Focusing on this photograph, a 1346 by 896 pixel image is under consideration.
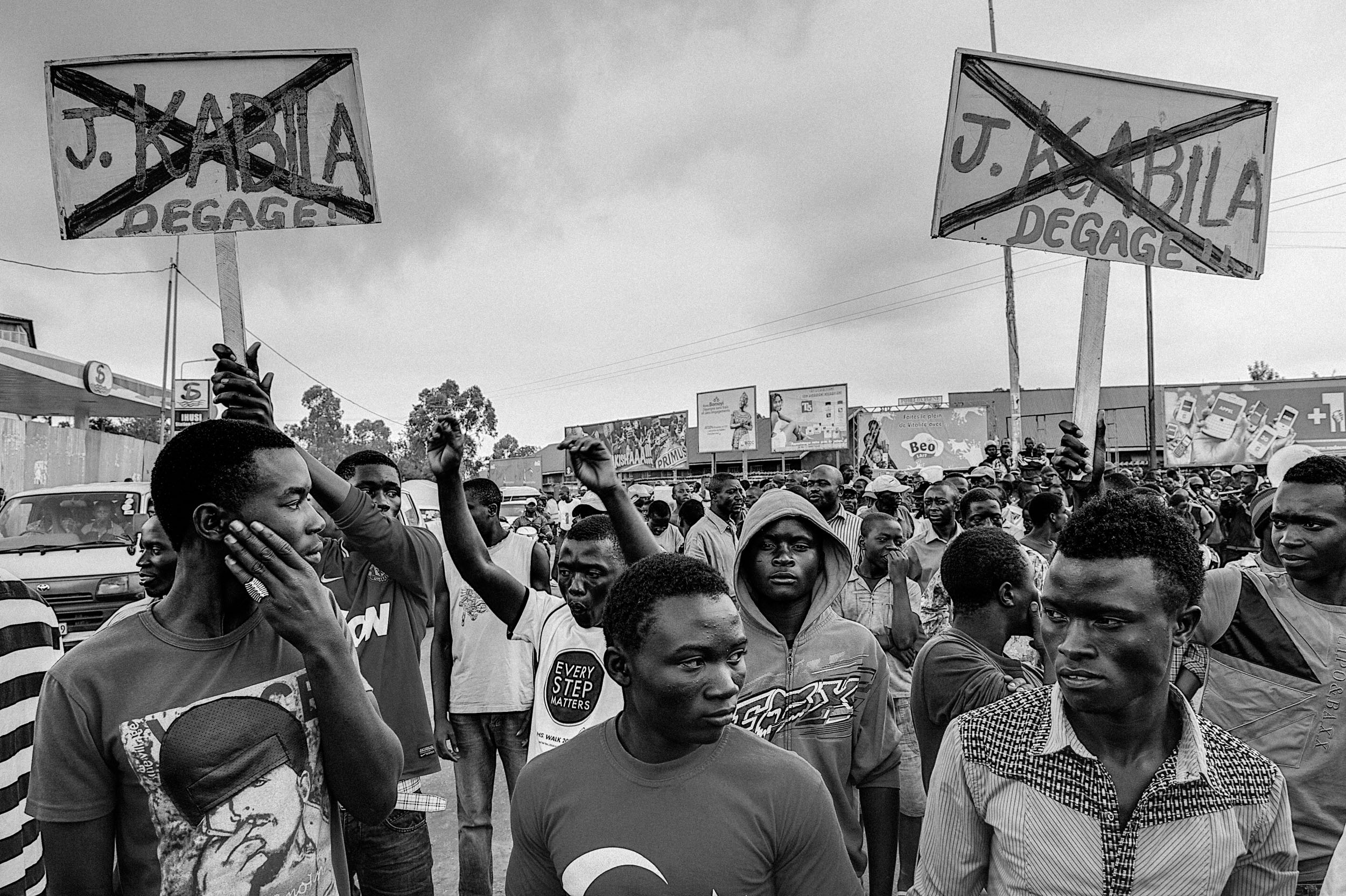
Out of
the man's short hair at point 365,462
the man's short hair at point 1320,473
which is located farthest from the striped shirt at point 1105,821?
the man's short hair at point 365,462

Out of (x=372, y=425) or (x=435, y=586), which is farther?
(x=372, y=425)

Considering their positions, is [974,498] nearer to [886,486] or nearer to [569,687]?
[886,486]

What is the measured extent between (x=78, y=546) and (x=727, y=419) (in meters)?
36.6

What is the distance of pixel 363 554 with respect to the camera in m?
3.45

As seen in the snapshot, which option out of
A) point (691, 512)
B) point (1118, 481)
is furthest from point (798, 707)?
point (691, 512)

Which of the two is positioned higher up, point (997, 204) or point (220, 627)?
point (997, 204)

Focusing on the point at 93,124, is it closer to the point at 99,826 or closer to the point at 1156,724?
the point at 99,826

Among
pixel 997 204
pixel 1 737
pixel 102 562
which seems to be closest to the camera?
pixel 1 737

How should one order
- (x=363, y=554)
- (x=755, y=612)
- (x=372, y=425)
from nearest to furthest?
(x=755, y=612), (x=363, y=554), (x=372, y=425)

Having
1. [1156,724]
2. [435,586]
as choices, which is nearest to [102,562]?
[435,586]

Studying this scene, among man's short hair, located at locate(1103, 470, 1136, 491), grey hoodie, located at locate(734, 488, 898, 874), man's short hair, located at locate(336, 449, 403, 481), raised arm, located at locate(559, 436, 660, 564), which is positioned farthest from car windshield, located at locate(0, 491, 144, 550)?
man's short hair, located at locate(1103, 470, 1136, 491)

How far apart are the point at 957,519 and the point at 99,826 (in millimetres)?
5518

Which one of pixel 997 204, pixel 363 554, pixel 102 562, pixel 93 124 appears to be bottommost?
pixel 102 562

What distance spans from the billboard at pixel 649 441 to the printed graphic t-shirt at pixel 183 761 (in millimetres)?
45428
